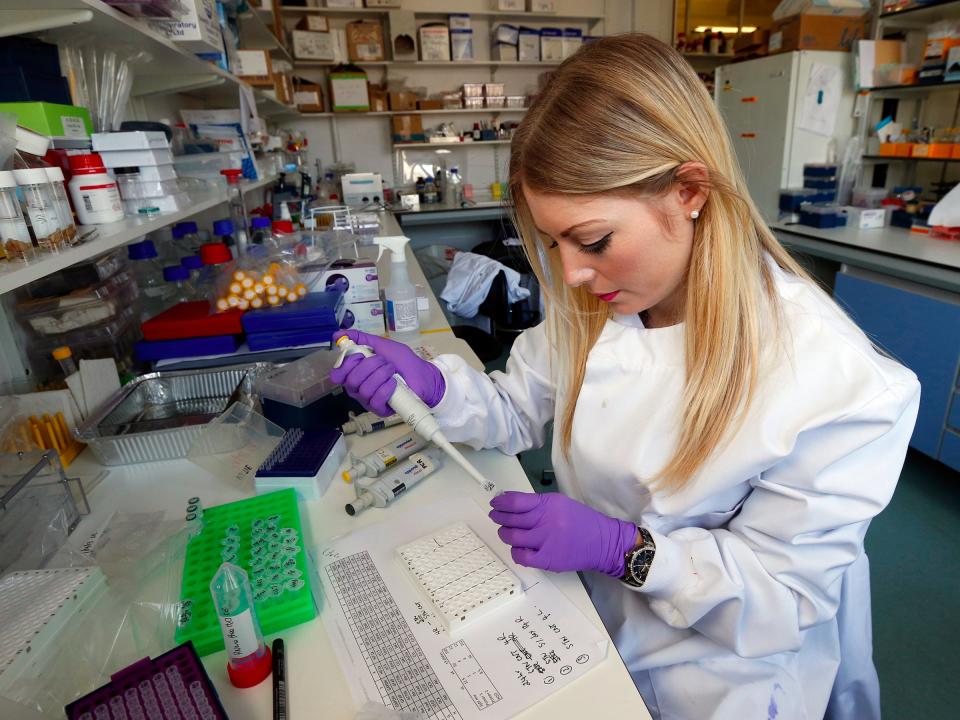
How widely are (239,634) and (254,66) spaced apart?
8.25 feet

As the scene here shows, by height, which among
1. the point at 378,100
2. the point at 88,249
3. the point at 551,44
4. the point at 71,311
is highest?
the point at 551,44

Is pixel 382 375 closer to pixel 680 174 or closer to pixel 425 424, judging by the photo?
pixel 425 424

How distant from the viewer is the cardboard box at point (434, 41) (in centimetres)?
439

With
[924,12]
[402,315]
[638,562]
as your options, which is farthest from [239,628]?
[924,12]

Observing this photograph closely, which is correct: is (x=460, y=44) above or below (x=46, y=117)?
above

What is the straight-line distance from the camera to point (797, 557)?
0.74 meters

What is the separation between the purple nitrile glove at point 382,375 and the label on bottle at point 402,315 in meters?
0.56

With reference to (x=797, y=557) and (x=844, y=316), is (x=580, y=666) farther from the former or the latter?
(x=844, y=316)

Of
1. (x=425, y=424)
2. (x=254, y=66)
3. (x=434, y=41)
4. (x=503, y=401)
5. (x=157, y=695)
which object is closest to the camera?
(x=157, y=695)

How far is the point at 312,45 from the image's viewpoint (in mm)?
4195

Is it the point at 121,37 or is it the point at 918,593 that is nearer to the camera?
the point at 121,37

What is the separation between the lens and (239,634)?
1.99 ft

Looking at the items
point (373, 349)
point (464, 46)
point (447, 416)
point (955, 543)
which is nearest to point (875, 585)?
point (955, 543)

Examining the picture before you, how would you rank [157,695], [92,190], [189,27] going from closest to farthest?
1. [157,695]
2. [92,190]
3. [189,27]
